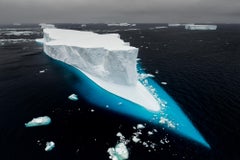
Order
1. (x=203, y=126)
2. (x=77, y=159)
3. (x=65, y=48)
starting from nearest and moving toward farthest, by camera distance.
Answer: (x=77, y=159) → (x=203, y=126) → (x=65, y=48)

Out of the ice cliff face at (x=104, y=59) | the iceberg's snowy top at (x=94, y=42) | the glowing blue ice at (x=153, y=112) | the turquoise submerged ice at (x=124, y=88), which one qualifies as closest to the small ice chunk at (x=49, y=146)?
the glowing blue ice at (x=153, y=112)

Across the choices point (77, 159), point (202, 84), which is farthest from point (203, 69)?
point (77, 159)

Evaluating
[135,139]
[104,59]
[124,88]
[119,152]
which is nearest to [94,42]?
[104,59]

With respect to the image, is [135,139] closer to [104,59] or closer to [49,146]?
[49,146]

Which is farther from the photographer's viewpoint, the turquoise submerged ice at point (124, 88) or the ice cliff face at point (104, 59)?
the ice cliff face at point (104, 59)

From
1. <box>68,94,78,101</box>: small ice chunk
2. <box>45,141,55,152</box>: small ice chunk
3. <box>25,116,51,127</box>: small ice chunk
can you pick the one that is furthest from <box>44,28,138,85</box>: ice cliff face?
<box>45,141,55,152</box>: small ice chunk

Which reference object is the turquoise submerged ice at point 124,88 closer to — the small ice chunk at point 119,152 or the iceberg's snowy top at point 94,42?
the iceberg's snowy top at point 94,42

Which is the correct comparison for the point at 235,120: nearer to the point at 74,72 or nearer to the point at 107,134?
the point at 107,134

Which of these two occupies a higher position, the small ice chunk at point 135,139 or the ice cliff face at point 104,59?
the ice cliff face at point 104,59
